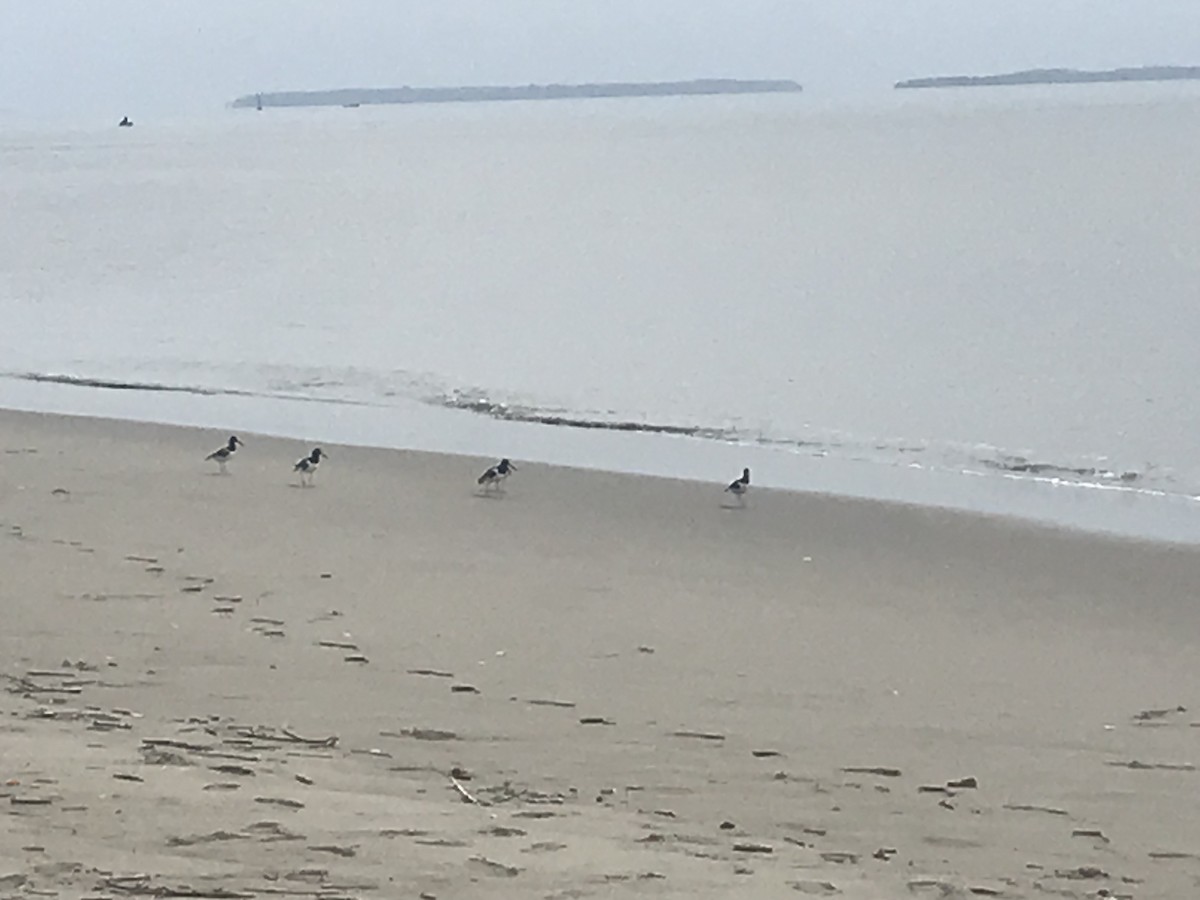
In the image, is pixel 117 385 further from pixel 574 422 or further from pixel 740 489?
pixel 740 489

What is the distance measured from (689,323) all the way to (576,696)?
2141cm

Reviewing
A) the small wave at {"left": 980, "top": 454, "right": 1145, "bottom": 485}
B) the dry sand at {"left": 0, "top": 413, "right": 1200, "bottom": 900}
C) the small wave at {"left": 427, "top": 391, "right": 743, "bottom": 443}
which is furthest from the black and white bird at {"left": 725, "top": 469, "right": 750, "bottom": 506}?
the small wave at {"left": 427, "top": 391, "right": 743, "bottom": 443}

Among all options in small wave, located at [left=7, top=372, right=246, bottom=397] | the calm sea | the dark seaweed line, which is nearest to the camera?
the calm sea

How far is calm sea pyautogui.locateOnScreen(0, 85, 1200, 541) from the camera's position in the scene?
1753 cm

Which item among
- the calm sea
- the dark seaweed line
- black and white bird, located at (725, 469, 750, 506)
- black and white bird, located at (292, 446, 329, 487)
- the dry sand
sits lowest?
the dry sand

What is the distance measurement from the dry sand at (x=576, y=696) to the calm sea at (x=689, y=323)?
3172mm

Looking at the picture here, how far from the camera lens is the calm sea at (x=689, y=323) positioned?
17531mm

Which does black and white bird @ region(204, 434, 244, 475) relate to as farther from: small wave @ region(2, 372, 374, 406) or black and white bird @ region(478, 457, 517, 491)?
small wave @ region(2, 372, 374, 406)

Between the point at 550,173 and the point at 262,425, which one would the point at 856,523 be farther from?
the point at 550,173

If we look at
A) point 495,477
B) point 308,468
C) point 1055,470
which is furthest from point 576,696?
point 1055,470

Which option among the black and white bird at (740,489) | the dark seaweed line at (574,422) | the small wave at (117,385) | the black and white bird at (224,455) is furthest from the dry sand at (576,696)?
the small wave at (117,385)

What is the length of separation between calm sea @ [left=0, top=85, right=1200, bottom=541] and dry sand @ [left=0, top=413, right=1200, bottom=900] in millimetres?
3172

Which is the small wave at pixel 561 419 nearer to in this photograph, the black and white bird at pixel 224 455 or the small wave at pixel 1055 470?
the small wave at pixel 1055 470

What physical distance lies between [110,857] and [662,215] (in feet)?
171
